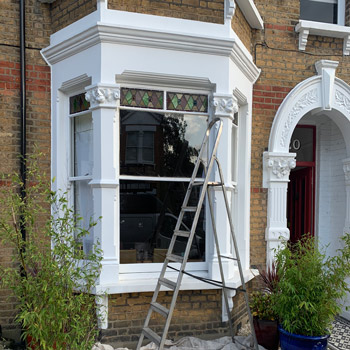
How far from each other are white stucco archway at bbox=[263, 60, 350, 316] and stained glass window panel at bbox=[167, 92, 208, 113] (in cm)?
130

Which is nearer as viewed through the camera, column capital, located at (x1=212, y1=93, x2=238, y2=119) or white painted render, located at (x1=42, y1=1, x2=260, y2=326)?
white painted render, located at (x1=42, y1=1, x2=260, y2=326)

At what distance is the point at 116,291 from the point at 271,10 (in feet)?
13.7

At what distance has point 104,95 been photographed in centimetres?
389

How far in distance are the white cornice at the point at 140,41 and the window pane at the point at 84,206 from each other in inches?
59.1

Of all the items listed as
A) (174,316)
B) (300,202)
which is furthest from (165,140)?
(300,202)

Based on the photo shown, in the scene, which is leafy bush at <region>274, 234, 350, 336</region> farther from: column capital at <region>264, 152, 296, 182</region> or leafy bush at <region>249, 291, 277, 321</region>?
column capital at <region>264, 152, 296, 182</region>

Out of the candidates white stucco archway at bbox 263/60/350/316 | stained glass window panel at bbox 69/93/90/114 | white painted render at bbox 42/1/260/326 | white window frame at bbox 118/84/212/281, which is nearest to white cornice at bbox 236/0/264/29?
white painted render at bbox 42/1/260/326

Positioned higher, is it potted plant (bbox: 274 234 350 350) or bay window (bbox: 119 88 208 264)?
bay window (bbox: 119 88 208 264)

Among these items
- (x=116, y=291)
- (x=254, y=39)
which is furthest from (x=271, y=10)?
(x=116, y=291)

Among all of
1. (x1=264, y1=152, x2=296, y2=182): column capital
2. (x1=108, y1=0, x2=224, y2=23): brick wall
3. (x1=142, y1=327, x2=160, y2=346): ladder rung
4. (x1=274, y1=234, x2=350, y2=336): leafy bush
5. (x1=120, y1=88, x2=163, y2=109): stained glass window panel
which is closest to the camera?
(x1=142, y1=327, x2=160, y2=346): ladder rung

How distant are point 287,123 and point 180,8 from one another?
217 cm

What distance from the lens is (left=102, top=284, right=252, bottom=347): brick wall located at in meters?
3.99

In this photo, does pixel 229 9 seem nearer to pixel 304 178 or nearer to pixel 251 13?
pixel 251 13

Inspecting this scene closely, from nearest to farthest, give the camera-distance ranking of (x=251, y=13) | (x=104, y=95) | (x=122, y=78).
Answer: (x=104, y=95), (x=122, y=78), (x=251, y=13)
